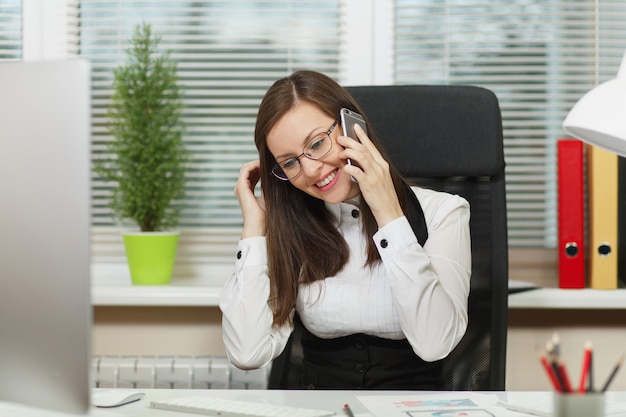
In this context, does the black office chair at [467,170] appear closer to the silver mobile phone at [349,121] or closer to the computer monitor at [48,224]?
the silver mobile phone at [349,121]

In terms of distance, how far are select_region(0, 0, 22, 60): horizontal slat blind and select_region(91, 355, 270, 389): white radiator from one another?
966mm

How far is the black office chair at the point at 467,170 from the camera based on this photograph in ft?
5.32

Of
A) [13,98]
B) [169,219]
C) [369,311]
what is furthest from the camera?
[169,219]

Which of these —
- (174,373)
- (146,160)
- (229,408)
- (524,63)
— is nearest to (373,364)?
(229,408)

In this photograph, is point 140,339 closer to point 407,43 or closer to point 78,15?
point 78,15

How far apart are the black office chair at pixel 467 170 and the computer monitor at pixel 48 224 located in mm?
898

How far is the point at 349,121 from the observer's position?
152 cm

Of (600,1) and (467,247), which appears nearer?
(467,247)

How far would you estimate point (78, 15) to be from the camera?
232 centimetres

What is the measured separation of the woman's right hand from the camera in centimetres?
164

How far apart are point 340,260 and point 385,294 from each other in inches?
4.8

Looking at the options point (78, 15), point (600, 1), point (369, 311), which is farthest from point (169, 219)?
point (600, 1)

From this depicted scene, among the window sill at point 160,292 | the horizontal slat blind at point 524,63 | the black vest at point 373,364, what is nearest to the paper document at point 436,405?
the black vest at point 373,364

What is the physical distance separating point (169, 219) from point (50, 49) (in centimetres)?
64
